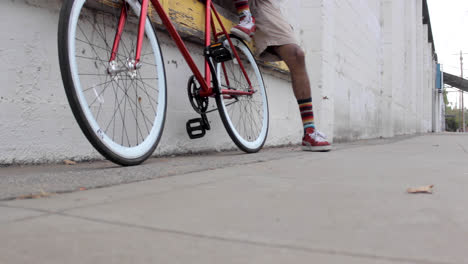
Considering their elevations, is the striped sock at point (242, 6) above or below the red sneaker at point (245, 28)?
above

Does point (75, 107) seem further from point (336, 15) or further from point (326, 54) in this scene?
point (336, 15)

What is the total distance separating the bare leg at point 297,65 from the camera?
3.12 m

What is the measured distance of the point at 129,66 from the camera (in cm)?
178

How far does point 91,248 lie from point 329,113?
455 cm

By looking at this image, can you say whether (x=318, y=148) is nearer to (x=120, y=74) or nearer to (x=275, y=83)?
(x=275, y=83)

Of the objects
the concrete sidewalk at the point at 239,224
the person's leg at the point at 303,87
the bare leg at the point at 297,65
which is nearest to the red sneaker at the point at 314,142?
the person's leg at the point at 303,87

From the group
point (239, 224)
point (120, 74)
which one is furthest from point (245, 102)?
point (239, 224)

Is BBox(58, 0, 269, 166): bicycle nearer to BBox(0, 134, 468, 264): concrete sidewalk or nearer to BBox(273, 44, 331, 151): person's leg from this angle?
BBox(0, 134, 468, 264): concrete sidewalk

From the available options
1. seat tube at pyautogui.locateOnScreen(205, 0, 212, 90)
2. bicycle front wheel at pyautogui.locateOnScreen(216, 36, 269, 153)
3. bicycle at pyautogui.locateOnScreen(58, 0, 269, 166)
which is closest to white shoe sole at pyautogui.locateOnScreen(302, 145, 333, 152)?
bicycle front wheel at pyautogui.locateOnScreen(216, 36, 269, 153)

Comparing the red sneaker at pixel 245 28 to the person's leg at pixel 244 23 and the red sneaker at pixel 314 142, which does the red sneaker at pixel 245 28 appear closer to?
the person's leg at pixel 244 23

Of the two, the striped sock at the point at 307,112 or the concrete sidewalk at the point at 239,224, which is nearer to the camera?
the concrete sidewalk at the point at 239,224

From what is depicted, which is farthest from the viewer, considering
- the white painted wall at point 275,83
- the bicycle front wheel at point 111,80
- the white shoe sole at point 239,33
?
the white shoe sole at point 239,33

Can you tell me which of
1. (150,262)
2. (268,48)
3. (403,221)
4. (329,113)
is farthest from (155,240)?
(329,113)

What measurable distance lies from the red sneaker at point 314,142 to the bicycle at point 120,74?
2.00 feet
